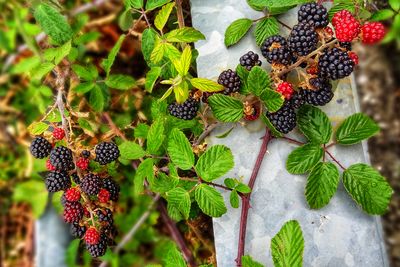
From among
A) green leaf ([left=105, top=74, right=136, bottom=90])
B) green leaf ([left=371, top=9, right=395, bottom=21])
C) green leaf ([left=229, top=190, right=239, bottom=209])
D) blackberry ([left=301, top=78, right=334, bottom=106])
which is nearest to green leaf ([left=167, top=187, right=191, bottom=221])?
green leaf ([left=229, top=190, right=239, bottom=209])

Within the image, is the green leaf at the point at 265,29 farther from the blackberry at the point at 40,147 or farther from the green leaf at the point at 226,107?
the blackberry at the point at 40,147

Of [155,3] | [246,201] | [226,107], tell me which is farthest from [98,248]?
[155,3]

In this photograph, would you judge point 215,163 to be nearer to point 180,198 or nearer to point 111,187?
point 180,198

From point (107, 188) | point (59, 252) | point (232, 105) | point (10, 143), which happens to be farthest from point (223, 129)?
point (10, 143)

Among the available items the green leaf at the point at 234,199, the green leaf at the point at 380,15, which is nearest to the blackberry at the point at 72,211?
the green leaf at the point at 234,199

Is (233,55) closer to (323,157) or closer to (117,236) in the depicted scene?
(323,157)

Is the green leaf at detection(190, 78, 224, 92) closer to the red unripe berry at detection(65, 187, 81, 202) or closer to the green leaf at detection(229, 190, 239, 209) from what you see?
the green leaf at detection(229, 190, 239, 209)

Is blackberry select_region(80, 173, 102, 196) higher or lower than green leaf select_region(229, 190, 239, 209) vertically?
higher
